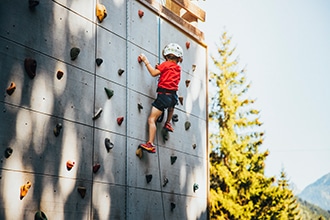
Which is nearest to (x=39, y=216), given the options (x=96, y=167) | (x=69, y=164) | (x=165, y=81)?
(x=69, y=164)

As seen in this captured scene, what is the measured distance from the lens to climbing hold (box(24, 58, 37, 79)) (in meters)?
4.45

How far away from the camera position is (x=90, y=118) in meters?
5.16

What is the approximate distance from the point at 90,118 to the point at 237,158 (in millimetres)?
13485

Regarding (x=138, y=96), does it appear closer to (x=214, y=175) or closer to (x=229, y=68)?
(x=214, y=175)

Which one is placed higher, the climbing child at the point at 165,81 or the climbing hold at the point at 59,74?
the climbing child at the point at 165,81

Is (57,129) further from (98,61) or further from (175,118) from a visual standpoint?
(175,118)

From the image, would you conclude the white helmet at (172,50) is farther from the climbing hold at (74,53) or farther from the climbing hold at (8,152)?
the climbing hold at (8,152)

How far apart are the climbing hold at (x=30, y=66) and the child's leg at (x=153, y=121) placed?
181cm

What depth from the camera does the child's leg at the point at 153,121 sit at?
5.96 metres

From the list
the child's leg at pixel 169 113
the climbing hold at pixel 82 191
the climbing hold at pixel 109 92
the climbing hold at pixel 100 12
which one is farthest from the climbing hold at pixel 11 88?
the child's leg at pixel 169 113

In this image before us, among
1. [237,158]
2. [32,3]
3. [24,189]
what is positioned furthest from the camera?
[237,158]

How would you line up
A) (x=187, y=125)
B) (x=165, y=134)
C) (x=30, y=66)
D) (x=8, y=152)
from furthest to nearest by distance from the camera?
1. (x=187, y=125)
2. (x=165, y=134)
3. (x=30, y=66)
4. (x=8, y=152)

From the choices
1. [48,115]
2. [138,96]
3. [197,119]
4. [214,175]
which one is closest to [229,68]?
[214,175]

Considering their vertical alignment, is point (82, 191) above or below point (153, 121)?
below
